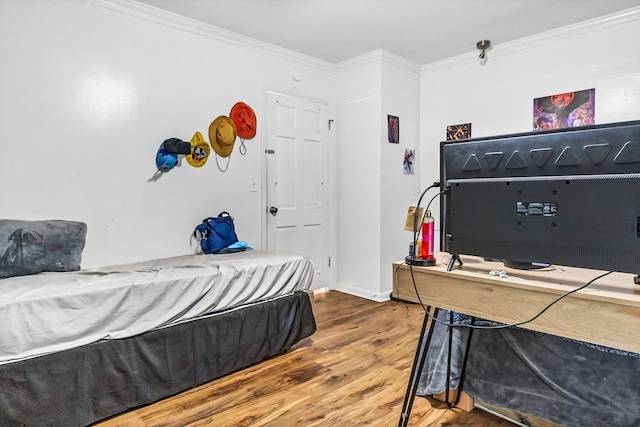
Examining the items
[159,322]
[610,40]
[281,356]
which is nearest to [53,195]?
[159,322]

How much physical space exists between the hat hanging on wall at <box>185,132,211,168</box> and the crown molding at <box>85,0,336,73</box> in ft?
2.85

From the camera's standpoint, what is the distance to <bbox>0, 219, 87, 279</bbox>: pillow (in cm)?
211

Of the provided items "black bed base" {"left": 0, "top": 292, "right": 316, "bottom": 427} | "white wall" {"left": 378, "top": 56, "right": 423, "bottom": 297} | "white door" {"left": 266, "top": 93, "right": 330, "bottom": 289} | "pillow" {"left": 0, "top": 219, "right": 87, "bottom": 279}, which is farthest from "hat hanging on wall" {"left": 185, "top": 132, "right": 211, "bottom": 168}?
"white wall" {"left": 378, "top": 56, "right": 423, "bottom": 297}

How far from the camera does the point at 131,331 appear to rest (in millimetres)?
2074

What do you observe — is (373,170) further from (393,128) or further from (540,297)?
(540,297)

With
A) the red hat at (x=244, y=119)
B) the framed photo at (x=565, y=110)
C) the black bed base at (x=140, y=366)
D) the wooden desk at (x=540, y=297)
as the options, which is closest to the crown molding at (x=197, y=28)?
the red hat at (x=244, y=119)

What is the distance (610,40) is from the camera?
10.7 feet

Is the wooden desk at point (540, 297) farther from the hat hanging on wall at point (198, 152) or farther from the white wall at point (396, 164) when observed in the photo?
the white wall at point (396, 164)

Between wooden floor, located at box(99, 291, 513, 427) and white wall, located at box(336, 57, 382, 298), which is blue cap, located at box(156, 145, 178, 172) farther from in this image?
white wall, located at box(336, 57, 382, 298)

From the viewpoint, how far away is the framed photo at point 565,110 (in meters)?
3.40

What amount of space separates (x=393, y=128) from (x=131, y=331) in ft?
10.3

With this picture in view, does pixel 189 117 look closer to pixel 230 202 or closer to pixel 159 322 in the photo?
pixel 230 202


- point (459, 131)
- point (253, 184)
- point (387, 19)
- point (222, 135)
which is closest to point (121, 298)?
point (222, 135)

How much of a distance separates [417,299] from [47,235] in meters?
2.08
